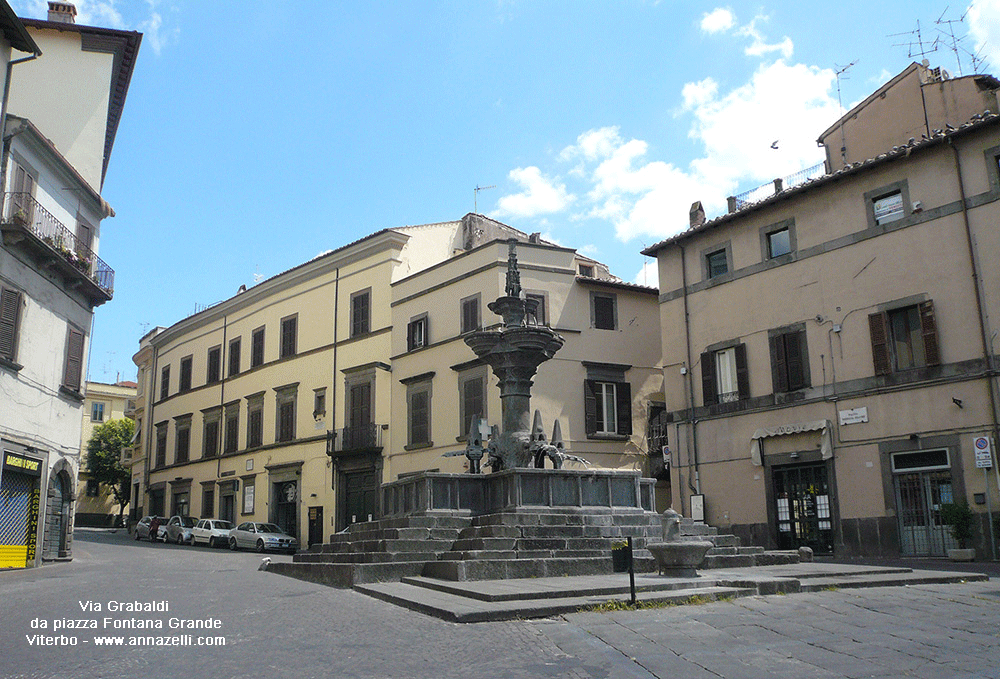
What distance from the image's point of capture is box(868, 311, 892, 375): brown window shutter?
22.0 metres

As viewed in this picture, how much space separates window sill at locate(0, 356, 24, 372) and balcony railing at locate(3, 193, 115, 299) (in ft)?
9.80

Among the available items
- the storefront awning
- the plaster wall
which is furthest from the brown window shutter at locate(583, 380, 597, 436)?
the plaster wall

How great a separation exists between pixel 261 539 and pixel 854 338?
22052 millimetres

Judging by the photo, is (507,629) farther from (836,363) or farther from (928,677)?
(836,363)

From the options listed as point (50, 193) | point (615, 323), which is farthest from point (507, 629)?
point (615, 323)

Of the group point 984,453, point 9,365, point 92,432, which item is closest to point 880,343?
point 984,453

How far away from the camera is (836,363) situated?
76.2 ft

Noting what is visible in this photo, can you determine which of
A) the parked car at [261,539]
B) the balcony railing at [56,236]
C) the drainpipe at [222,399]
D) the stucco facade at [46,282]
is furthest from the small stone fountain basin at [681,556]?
the drainpipe at [222,399]

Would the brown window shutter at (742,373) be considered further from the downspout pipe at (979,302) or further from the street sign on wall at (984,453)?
the street sign on wall at (984,453)

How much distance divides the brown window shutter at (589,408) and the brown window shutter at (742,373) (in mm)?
5997

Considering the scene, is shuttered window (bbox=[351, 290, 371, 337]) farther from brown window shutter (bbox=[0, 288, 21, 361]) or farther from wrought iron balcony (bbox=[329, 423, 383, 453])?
brown window shutter (bbox=[0, 288, 21, 361])

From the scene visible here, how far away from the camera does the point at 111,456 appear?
201 feet

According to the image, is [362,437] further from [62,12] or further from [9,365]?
[62,12]

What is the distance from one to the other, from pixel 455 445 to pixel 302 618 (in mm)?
19709
